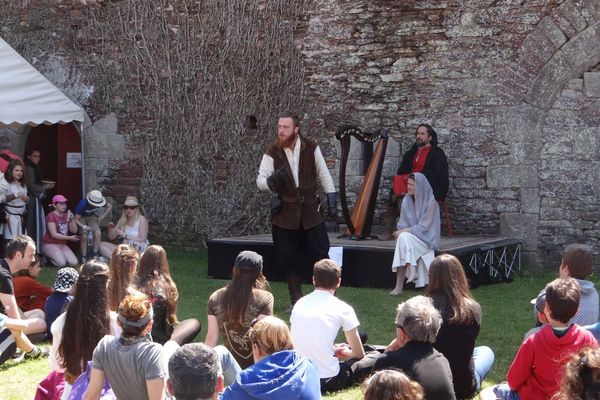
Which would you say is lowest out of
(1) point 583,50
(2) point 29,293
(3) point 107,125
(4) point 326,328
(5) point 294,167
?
(2) point 29,293

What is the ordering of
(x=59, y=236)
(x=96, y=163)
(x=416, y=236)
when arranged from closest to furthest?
(x=416, y=236) → (x=59, y=236) → (x=96, y=163)

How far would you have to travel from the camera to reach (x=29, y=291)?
21.7ft

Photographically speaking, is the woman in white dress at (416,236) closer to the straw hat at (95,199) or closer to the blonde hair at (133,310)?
the straw hat at (95,199)

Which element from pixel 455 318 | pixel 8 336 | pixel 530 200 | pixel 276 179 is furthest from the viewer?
pixel 530 200

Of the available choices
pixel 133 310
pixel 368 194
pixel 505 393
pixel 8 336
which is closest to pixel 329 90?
pixel 368 194

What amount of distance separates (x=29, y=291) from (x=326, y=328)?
259 cm

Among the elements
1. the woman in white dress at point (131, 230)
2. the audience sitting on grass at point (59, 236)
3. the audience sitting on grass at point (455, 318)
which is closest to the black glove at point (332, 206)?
the audience sitting on grass at point (455, 318)

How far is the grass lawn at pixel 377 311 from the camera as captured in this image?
568cm

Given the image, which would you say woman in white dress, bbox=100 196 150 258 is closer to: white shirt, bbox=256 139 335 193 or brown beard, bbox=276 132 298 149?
Answer: white shirt, bbox=256 139 335 193

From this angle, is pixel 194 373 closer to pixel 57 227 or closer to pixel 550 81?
pixel 550 81

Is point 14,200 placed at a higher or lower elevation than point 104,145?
lower

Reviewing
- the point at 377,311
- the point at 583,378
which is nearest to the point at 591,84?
the point at 377,311

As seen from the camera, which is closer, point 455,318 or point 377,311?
point 455,318

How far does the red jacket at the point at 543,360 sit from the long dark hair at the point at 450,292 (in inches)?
21.4
